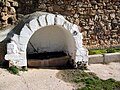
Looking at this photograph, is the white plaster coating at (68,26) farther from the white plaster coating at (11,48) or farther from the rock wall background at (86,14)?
the rock wall background at (86,14)

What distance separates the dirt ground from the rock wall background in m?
2.70

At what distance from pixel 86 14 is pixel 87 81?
162 inches

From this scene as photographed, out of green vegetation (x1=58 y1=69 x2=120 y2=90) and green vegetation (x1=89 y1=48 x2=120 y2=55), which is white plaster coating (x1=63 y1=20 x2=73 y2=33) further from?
green vegetation (x1=89 y1=48 x2=120 y2=55)

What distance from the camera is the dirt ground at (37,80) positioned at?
263 inches

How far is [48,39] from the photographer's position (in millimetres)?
9000

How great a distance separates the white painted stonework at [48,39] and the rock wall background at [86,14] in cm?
158

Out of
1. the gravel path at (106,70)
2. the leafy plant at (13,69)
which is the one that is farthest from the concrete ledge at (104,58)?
the leafy plant at (13,69)

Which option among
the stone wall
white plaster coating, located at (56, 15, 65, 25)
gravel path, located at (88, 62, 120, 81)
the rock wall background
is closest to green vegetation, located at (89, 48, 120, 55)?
the rock wall background

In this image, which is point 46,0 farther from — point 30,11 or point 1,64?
point 1,64

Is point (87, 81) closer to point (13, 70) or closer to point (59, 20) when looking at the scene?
point (59, 20)

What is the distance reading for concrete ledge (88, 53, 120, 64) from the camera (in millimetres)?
9172

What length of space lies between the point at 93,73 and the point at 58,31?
1874 millimetres

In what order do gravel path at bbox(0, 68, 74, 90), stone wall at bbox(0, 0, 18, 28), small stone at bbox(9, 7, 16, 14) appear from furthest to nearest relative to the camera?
small stone at bbox(9, 7, 16, 14)
stone wall at bbox(0, 0, 18, 28)
gravel path at bbox(0, 68, 74, 90)

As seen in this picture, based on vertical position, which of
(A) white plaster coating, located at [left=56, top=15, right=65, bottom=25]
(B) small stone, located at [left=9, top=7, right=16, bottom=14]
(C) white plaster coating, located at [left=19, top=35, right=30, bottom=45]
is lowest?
(C) white plaster coating, located at [left=19, top=35, right=30, bottom=45]
